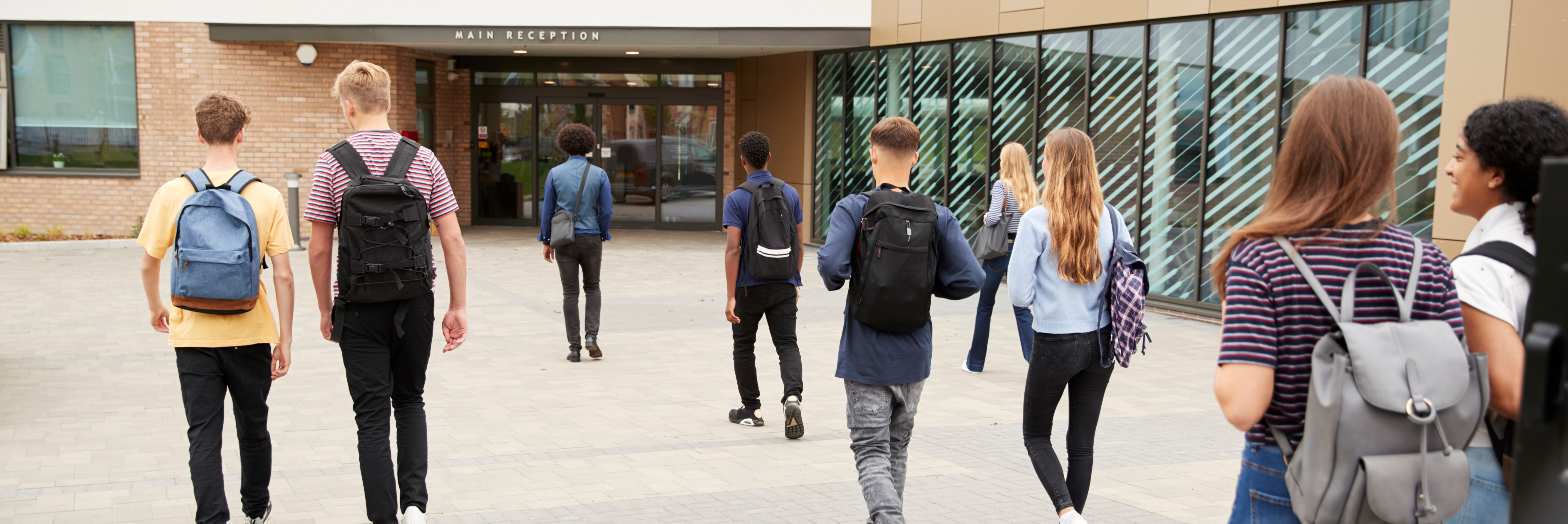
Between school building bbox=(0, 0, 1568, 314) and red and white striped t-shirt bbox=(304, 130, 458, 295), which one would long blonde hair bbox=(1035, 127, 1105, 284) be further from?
school building bbox=(0, 0, 1568, 314)

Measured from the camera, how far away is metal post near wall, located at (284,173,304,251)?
16.0 metres

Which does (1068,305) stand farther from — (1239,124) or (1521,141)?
(1239,124)

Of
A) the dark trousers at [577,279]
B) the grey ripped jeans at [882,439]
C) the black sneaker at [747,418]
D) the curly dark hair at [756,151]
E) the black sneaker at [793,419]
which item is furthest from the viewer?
the dark trousers at [577,279]

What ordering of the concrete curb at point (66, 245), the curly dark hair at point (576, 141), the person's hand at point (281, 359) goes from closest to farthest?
the person's hand at point (281, 359) → the curly dark hair at point (576, 141) → the concrete curb at point (66, 245)

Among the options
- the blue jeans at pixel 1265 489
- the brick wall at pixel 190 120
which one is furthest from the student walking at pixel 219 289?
the brick wall at pixel 190 120

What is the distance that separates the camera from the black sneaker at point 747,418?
6469 mm

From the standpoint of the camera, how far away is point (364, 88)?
160 inches

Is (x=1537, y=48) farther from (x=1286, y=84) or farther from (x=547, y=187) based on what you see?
(x=547, y=187)

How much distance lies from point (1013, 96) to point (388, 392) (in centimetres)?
1079

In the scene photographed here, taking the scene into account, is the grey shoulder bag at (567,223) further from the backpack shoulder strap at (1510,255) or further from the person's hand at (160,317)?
the backpack shoulder strap at (1510,255)

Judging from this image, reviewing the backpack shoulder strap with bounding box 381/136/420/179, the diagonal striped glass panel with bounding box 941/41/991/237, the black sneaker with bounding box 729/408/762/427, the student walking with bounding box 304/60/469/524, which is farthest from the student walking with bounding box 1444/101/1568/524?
the diagonal striped glass panel with bounding box 941/41/991/237

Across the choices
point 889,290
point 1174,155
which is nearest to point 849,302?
point 889,290

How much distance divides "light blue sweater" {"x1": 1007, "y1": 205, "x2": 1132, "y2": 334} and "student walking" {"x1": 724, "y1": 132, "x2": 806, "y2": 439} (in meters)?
1.83

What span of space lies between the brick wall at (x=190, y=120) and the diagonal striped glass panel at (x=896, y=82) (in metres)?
7.36
